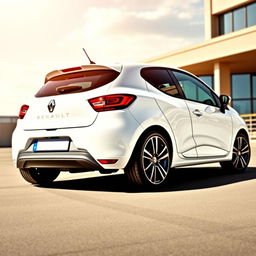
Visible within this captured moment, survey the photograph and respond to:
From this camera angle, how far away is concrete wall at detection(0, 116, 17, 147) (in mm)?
35562

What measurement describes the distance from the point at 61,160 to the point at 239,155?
386cm

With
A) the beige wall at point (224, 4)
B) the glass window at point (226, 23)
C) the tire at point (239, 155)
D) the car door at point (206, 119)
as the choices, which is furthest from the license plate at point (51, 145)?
the glass window at point (226, 23)

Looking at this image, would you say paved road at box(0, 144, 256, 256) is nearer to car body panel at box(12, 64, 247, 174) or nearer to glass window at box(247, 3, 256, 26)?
car body panel at box(12, 64, 247, 174)

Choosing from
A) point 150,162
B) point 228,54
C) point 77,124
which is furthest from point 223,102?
point 228,54

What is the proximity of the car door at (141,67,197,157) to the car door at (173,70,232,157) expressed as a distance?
0.16 m

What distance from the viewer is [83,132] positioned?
246 inches

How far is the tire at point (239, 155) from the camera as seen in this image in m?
8.88

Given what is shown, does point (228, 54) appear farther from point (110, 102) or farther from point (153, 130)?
point (110, 102)

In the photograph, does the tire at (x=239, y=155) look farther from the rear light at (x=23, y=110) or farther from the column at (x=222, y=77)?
the column at (x=222, y=77)

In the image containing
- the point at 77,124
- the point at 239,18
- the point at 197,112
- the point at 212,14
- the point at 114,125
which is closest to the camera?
the point at 114,125

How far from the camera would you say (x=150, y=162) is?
6.63 m

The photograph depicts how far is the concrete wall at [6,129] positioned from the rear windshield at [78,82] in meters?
29.4

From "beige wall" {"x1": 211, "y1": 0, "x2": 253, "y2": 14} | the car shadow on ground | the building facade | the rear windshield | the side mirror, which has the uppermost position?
"beige wall" {"x1": 211, "y1": 0, "x2": 253, "y2": 14}

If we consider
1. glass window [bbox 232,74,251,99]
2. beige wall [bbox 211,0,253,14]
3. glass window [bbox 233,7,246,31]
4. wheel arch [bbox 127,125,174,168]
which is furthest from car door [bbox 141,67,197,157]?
glass window [bbox 232,74,251,99]
